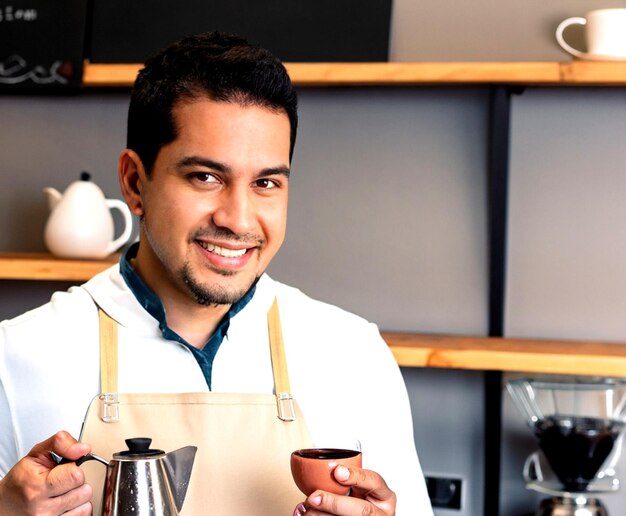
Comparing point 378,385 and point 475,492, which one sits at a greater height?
point 378,385

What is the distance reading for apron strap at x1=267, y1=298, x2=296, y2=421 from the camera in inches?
62.7

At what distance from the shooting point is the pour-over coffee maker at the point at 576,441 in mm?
2119

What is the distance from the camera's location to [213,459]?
1.52 metres

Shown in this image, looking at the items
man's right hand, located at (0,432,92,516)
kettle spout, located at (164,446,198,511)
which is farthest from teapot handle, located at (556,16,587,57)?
man's right hand, located at (0,432,92,516)

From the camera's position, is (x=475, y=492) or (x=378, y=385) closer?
(x=378, y=385)

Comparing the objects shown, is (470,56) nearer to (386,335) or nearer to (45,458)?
(386,335)

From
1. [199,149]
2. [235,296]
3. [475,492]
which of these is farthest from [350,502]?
[475,492]

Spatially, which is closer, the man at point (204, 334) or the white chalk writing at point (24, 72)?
the man at point (204, 334)

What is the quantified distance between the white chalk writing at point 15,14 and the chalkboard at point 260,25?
14cm

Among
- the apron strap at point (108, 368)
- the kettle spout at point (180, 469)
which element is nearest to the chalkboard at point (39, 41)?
the apron strap at point (108, 368)

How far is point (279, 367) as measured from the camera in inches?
64.5

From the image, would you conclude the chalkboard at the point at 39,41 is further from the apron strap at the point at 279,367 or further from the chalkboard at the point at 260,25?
the apron strap at the point at 279,367

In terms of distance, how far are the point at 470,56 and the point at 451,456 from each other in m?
0.89

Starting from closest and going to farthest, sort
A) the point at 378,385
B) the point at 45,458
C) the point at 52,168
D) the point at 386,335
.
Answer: the point at 45,458
the point at 378,385
the point at 386,335
the point at 52,168
